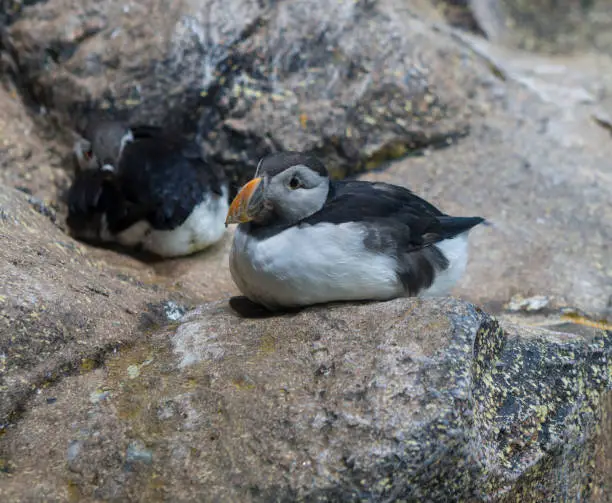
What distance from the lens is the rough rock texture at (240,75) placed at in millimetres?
4805

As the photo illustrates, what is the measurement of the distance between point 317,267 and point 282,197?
1.07ft

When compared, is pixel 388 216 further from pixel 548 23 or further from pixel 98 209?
pixel 548 23

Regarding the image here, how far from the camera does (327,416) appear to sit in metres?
2.21

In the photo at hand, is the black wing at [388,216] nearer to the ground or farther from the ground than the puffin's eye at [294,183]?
nearer to the ground

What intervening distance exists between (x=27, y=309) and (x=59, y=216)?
1985mm

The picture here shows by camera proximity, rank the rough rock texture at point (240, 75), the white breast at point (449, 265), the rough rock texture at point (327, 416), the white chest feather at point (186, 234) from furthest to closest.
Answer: the rough rock texture at point (240, 75)
the white chest feather at point (186, 234)
the white breast at point (449, 265)
the rough rock texture at point (327, 416)

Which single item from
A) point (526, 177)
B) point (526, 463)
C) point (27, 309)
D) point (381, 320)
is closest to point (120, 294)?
point (27, 309)

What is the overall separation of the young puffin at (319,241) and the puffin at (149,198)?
4.41ft

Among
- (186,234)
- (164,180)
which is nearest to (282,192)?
(186,234)

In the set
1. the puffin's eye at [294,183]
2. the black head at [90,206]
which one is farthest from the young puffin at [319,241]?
the black head at [90,206]

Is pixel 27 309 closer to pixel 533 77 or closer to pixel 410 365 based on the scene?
pixel 410 365

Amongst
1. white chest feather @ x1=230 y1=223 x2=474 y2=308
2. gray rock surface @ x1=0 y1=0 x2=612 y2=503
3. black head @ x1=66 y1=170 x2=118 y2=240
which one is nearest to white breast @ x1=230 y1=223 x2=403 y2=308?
white chest feather @ x1=230 y1=223 x2=474 y2=308

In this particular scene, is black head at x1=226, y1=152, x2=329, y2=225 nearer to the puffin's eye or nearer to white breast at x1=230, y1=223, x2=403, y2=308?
the puffin's eye

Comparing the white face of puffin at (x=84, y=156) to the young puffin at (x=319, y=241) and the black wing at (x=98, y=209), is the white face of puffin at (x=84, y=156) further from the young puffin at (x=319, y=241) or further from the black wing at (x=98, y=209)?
the young puffin at (x=319, y=241)
